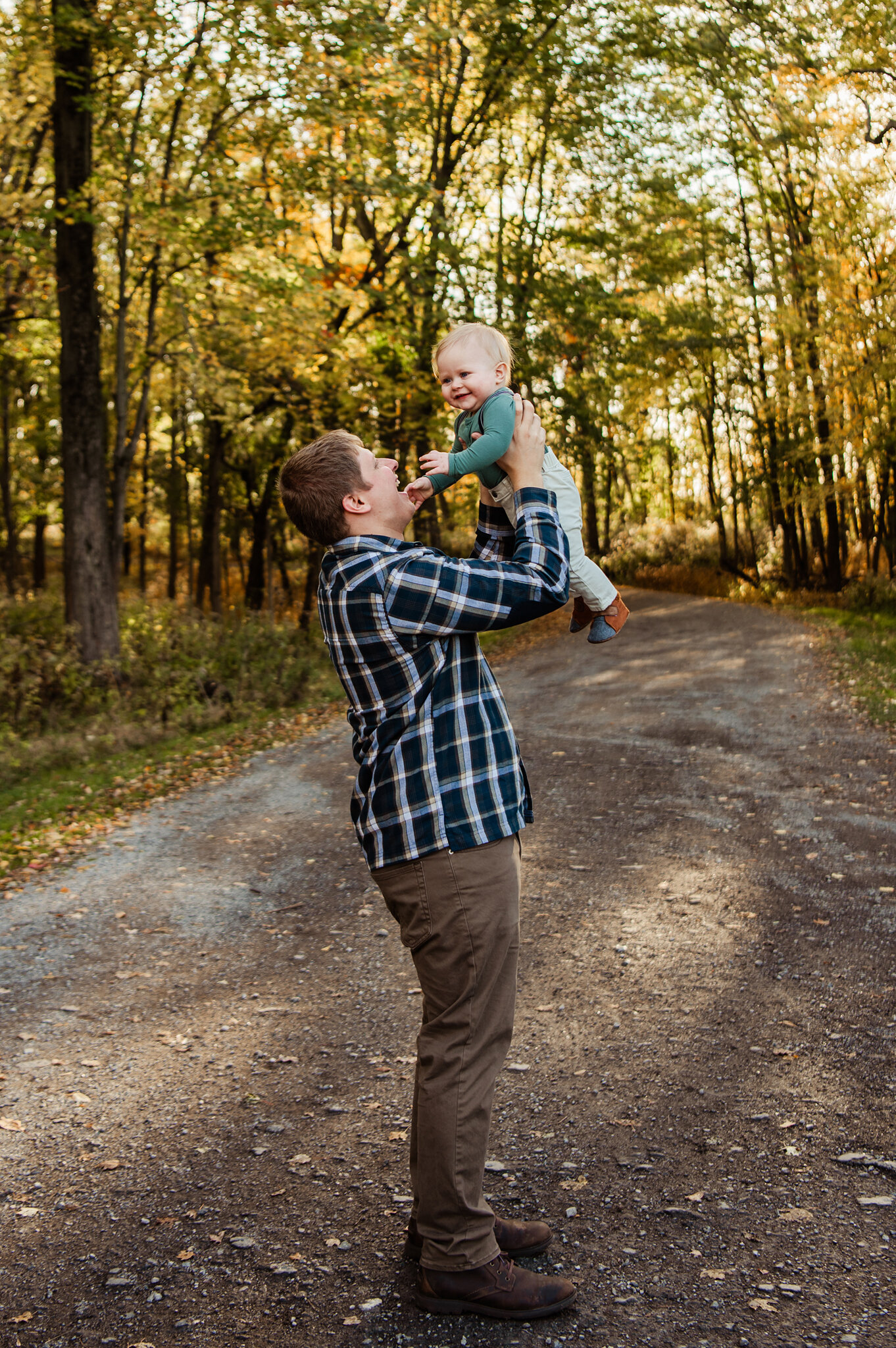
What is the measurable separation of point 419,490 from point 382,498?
218 millimetres

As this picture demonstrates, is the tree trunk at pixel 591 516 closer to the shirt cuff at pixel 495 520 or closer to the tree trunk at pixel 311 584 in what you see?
the tree trunk at pixel 311 584

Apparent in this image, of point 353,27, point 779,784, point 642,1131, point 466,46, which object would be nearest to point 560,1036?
point 642,1131

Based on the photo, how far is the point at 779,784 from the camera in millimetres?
8156

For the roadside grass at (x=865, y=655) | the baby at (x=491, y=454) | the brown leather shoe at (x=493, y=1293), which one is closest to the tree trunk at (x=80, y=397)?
the roadside grass at (x=865, y=655)

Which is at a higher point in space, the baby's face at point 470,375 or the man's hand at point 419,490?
the baby's face at point 470,375

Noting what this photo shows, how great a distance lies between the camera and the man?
97.4 inches

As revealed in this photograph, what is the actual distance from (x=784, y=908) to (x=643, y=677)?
8.46m

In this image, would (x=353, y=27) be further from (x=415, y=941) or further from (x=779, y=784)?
(x=415, y=941)

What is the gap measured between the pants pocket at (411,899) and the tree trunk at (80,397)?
11433mm

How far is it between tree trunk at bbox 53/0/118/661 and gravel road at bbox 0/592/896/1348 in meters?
6.10

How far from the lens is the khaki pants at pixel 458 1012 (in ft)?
8.18

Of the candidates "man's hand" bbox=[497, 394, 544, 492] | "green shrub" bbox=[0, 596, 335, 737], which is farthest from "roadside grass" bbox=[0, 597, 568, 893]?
"man's hand" bbox=[497, 394, 544, 492]

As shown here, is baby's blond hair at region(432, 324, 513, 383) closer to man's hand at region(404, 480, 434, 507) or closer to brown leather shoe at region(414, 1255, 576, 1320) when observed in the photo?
man's hand at region(404, 480, 434, 507)

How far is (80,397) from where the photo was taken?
509 inches
